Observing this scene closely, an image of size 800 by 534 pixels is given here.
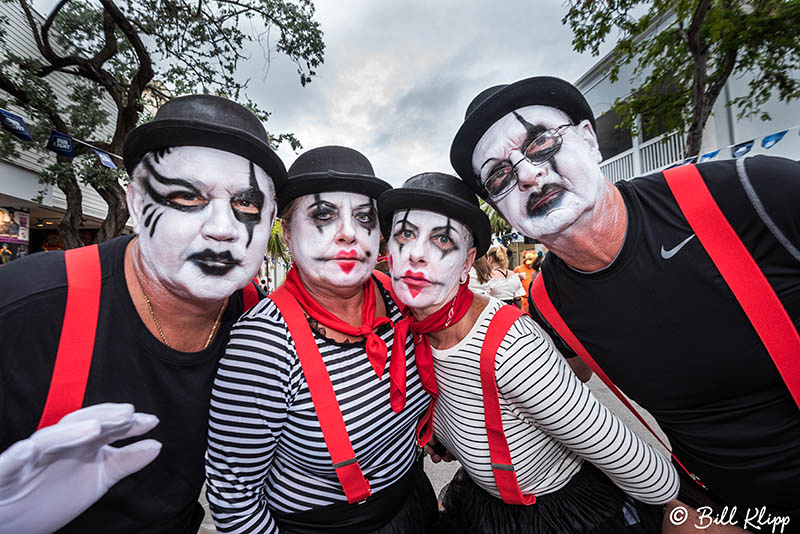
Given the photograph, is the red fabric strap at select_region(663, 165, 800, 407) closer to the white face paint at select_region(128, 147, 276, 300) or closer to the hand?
the hand

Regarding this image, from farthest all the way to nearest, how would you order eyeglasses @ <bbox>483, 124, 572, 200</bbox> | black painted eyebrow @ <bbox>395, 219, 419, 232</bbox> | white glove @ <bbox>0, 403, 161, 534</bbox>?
black painted eyebrow @ <bbox>395, 219, 419, 232</bbox> → eyeglasses @ <bbox>483, 124, 572, 200</bbox> → white glove @ <bbox>0, 403, 161, 534</bbox>

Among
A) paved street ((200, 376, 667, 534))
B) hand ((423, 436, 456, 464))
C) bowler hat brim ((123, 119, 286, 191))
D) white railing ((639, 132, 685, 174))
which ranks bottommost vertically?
paved street ((200, 376, 667, 534))

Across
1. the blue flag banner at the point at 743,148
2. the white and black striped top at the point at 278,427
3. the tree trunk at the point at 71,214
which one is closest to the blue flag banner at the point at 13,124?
the tree trunk at the point at 71,214

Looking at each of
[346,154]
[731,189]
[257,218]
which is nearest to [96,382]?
[257,218]

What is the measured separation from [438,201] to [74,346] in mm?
1321

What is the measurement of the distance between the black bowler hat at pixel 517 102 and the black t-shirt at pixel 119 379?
4.40 ft

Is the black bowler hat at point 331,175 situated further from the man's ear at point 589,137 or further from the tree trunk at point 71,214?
the tree trunk at point 71,214

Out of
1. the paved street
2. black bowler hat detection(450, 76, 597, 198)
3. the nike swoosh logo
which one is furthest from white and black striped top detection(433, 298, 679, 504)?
the paved street

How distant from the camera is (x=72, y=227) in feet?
22.4

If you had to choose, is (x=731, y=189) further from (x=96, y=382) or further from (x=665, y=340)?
(x=96, y=382)

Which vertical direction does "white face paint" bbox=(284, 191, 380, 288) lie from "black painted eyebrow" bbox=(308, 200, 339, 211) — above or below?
below

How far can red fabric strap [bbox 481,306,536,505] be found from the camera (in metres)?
1.34

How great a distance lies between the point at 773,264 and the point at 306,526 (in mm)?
1887

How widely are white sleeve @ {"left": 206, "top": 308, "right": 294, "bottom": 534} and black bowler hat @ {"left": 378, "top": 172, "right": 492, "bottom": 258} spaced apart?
687 mm
